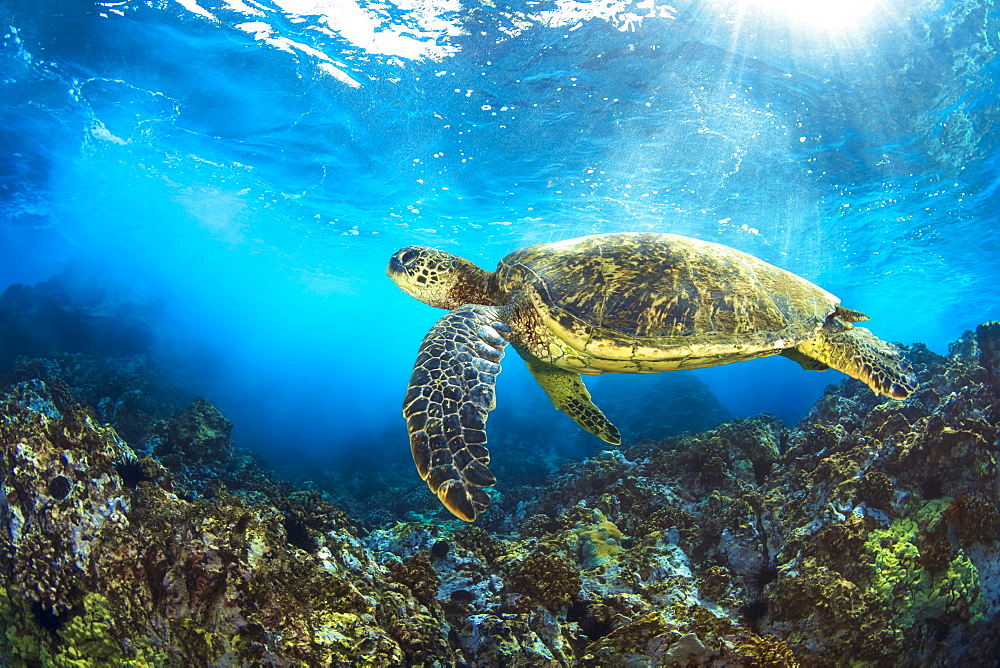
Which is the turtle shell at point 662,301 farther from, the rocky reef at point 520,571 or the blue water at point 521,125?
the blue water at point 521,125

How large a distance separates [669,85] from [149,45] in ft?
39.4

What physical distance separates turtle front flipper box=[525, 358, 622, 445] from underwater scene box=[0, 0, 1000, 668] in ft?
0.14

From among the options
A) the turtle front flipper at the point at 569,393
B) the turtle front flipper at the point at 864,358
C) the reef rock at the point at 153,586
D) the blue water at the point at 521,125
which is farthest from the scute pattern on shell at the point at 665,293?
the blue water at the point at 521,125

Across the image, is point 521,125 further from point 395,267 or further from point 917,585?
point 917,585

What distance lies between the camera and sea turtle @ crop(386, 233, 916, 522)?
3.26 meters

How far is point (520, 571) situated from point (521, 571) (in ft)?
0.04

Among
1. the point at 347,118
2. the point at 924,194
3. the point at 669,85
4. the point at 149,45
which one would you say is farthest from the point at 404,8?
the point at 924,194

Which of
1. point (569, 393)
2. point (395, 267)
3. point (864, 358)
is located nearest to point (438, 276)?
point (395, 267)

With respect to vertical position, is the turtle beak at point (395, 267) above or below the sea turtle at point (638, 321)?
above

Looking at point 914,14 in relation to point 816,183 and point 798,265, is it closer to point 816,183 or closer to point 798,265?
point 816,183

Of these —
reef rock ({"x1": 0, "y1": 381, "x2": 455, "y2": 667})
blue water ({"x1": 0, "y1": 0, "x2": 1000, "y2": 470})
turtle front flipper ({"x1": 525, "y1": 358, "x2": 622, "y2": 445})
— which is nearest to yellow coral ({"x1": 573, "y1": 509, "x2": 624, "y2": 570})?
turtle front flipper ({"x1": 525, "y1": 358, "x2": 622, "y2": 445})

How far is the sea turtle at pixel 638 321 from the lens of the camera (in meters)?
3.26

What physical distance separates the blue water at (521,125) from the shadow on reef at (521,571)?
7.06 metres

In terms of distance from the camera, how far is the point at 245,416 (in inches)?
827
